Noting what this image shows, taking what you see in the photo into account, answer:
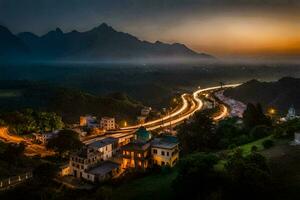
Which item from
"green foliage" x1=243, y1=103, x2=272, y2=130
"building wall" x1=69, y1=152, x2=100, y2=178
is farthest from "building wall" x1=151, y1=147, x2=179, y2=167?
"green foliage" x1=243, y1=103, x2=272, y2=130

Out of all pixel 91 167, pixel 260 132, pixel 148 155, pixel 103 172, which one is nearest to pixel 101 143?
pixel 91 167

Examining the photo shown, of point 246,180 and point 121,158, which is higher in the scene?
point 246,180

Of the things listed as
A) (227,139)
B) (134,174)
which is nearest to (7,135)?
(134,174)

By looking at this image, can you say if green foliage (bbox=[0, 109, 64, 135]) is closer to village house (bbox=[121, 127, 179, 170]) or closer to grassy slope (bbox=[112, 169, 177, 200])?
village house (bbox=[121, 127, 179, 170])

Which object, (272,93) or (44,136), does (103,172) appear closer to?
(44,136)

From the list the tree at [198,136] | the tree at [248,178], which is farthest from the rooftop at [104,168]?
the tree at [248,178]

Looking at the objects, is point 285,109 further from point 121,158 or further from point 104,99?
point 121,158
